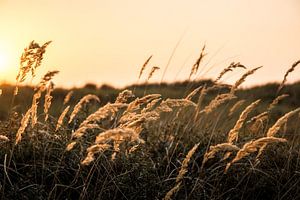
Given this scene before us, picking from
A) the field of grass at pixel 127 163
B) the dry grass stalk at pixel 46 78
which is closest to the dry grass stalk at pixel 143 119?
the field of grass at pixel 127 163

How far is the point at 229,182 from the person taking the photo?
4242 millimetres

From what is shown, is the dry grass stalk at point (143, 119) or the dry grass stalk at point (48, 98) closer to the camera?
the dry grass stalk at point (143, 119)

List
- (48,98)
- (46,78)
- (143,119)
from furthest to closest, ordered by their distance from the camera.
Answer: (48,98) < (46,78) < (143,119)

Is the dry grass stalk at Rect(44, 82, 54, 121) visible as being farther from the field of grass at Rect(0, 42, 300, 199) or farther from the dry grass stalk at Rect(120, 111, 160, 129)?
the dry grass stalk at Rect(120, 111, 160, 129)

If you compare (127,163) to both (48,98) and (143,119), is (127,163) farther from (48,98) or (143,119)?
(143,119)

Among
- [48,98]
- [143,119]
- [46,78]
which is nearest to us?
[143,119]

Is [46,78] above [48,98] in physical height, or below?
above

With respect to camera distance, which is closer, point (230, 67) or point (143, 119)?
point (143, 119)

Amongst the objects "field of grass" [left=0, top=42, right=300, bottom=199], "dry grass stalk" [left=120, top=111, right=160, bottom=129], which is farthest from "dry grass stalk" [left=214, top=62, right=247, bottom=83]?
"dry grass stalk" [left=120, top=111, right=160, bottom=129]

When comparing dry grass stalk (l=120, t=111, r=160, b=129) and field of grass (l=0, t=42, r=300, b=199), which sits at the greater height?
dry grass stalk (l=120, t=111, r=160, b=129)

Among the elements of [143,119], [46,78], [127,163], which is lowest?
[127,163]

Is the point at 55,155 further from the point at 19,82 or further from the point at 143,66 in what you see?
the point at 143,66

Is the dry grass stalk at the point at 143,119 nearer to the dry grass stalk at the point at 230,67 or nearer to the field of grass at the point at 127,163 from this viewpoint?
the field of grass at the point at 127,163

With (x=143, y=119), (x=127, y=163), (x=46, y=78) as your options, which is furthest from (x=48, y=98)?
(x=143, y=119)
